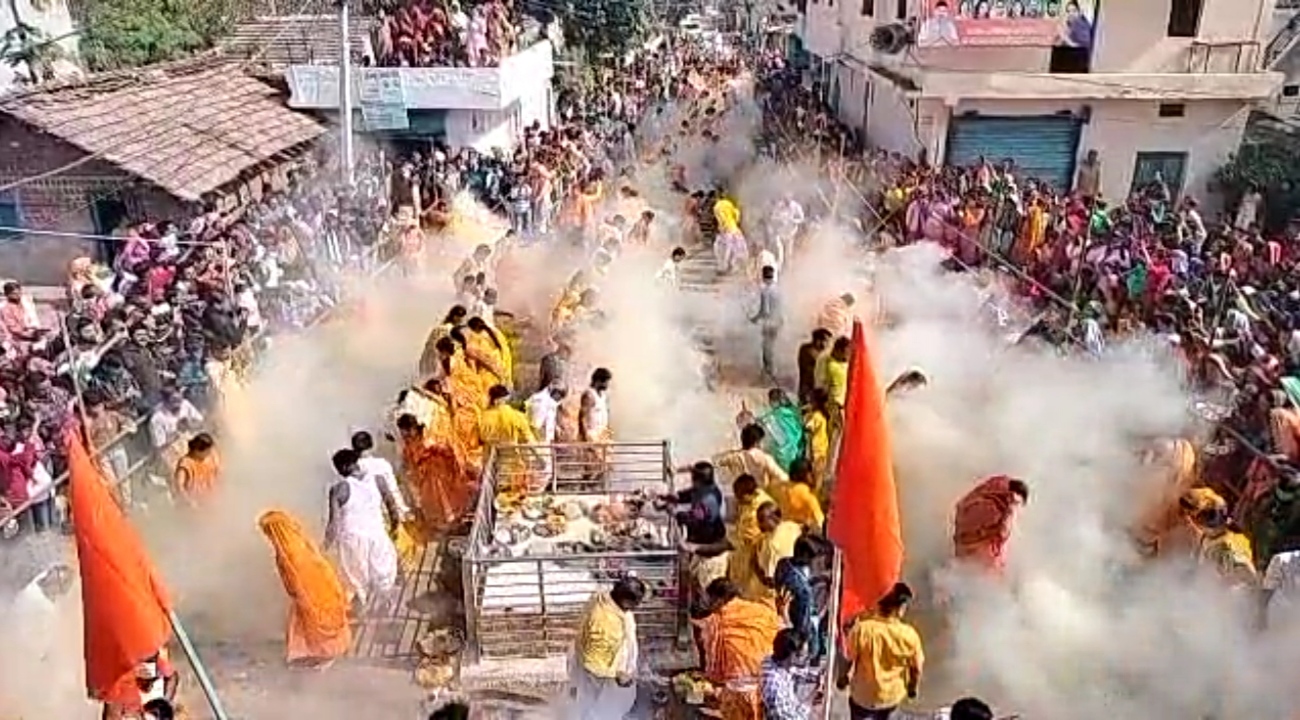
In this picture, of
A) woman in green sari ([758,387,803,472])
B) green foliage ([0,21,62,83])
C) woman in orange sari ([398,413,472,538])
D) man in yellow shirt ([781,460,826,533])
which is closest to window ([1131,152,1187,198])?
woman in green sari ([758,387,803,472])

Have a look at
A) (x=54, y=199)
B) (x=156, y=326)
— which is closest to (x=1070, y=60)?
(x=156, y=326)

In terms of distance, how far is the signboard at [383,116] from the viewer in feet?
69.1

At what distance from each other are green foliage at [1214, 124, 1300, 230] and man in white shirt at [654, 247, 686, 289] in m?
10.7

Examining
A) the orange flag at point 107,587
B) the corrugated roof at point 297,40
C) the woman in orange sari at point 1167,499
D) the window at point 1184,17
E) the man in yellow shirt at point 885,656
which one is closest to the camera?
the orange flag at point 107,587

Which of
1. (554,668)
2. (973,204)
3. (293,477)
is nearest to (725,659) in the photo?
(554,668)

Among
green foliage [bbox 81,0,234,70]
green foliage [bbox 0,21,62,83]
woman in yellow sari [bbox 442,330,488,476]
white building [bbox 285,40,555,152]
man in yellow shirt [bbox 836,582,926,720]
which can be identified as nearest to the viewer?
man in yellow shirt [bbox 836,582,926,720]

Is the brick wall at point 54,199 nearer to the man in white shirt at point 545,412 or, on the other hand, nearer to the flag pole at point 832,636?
the man in white shirt at point 545,412

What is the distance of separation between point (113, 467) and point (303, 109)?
1355 centimetres

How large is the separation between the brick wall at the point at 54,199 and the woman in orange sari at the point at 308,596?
33.7 ft

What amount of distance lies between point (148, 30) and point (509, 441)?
2577 centimetres

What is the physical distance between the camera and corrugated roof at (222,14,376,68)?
22.4 metres

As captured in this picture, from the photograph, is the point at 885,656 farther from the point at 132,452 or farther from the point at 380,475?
the point at 132,452

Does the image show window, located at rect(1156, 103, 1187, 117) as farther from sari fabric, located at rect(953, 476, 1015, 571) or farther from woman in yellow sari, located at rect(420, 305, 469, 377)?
sari fabric, located at rect(953, 476, 1015, 571)

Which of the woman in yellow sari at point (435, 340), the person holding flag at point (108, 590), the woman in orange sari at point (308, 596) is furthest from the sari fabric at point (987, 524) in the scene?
the person holding flag at point (108, 590)
